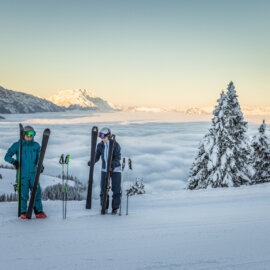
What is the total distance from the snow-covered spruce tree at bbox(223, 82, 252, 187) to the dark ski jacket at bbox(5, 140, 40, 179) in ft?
57.3

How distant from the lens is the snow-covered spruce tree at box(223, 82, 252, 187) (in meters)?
20.6

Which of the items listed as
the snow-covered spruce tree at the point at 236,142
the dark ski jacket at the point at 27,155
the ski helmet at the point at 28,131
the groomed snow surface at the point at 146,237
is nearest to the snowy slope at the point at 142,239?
the groomed snow surface at the point at 146,237

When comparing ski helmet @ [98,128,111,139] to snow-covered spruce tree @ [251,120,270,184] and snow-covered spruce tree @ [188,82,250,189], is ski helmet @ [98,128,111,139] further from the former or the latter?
snow-covered spruce tree @ [251,120,270,184]

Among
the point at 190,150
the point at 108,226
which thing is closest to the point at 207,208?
the point at 108,226

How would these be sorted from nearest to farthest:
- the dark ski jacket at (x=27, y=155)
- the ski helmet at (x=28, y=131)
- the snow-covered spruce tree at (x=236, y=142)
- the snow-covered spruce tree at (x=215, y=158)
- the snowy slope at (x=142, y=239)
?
1. the snowy slope at (x=142, y=239)
2. the ski helmet at (x=28, y=131)
3. the dark ski jacket at (x=27, y=155)
4. the snow-covered spruce tree at (x=215, y=158)
5. the snow-covered spruce tree at (x=236, y=142)

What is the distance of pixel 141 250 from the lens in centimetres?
399

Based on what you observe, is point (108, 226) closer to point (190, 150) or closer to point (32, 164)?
point (32, 164)

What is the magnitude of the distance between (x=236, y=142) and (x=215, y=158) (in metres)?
2.31

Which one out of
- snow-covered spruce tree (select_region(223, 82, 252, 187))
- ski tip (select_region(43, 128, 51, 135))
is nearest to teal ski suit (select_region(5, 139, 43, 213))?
ski tip (select_region(43, 128, 51, 135))

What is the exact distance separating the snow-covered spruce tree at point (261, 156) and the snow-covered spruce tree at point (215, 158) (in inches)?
113

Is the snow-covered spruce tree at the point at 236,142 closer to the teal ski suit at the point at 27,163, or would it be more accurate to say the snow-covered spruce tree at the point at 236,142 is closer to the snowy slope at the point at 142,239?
the snowy slope at the point at 142,239

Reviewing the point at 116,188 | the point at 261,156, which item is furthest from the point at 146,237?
the point at 261,156

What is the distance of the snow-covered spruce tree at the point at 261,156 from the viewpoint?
2119 centimetres

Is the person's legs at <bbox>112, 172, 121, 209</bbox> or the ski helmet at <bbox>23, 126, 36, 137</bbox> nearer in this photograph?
the ski helmet at <bbox>23, 126, 36, 137</bbox>
